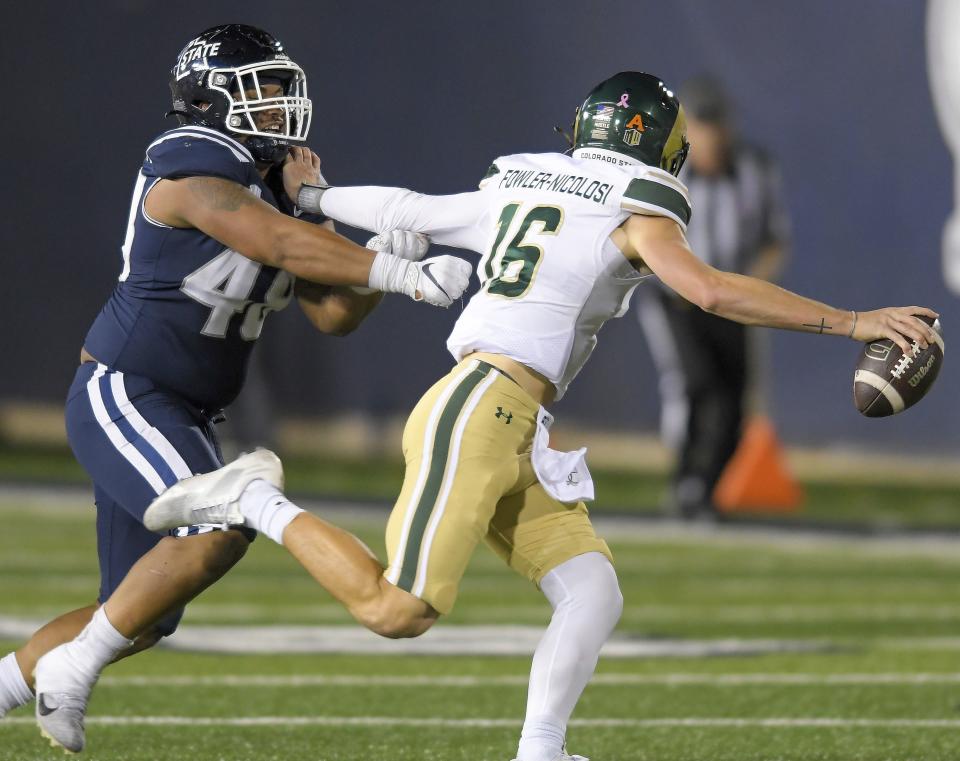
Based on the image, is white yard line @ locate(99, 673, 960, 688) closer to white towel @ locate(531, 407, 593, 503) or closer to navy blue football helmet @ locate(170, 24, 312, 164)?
white towel @ locate(531, 407, 593, 503)

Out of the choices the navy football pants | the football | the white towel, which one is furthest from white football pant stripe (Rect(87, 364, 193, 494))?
the football

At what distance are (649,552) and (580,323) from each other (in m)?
5.74

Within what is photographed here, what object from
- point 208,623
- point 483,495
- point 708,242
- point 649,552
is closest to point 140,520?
point 483,495

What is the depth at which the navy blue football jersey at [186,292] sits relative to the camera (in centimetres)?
401

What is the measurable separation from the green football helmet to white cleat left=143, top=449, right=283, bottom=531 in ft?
3.48

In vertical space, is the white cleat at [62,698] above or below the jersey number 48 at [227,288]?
below

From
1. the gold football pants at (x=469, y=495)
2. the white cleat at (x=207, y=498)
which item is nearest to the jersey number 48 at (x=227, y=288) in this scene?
the white cleat at (x=207, y=498)

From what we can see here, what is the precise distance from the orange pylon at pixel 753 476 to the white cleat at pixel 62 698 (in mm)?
7467

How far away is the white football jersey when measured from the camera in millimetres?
3816

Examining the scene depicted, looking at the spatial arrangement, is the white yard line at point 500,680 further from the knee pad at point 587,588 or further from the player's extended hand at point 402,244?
the player's extended hand at point 402,244

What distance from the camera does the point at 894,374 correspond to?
3674 mm

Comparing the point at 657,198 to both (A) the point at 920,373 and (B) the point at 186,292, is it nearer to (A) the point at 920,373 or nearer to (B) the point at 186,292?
(A) the point at 920,373

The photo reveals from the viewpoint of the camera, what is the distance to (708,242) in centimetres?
1080

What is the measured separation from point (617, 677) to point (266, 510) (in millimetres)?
2409
